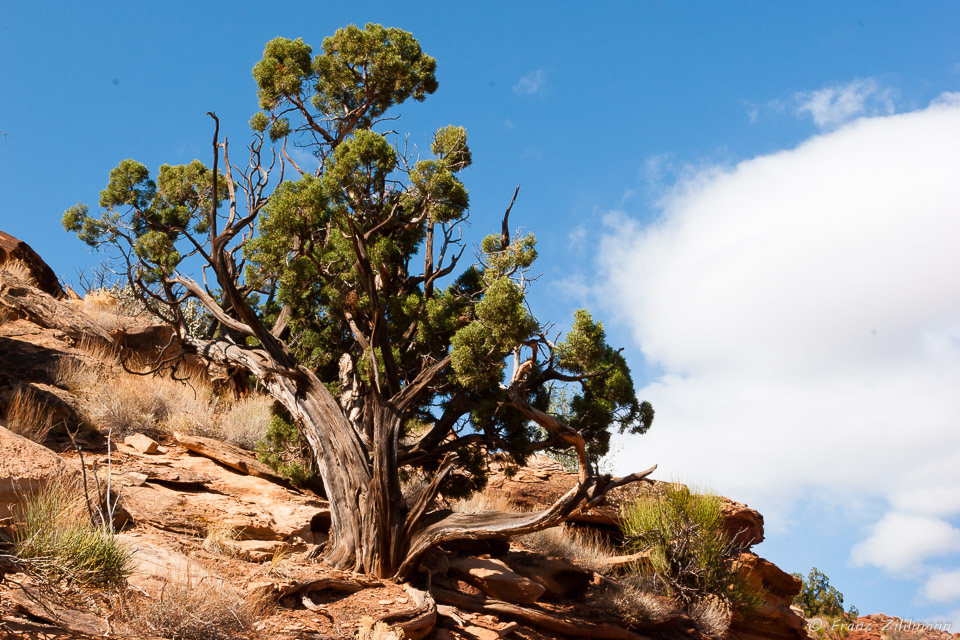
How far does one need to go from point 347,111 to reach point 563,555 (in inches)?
328

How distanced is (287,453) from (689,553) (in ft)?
21.9

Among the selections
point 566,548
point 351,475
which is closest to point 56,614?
point 351,475

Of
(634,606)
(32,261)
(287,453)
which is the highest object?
(32,261)

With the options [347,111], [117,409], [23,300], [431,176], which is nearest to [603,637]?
[431,176]

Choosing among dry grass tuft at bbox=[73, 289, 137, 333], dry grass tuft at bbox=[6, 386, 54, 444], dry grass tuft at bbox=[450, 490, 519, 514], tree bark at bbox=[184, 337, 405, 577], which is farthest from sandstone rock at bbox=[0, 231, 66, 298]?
dry grass tuft at bbox=[450, 490, 519, 514]

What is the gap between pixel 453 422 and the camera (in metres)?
10.7

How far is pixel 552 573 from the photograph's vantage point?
11125 millimetres

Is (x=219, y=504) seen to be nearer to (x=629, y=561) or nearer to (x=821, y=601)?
(x=629, y=561)

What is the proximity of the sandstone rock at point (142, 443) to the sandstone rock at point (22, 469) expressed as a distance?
3.10m

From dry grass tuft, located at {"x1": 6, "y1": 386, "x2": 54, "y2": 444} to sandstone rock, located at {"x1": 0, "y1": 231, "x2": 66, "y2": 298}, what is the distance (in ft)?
22.1

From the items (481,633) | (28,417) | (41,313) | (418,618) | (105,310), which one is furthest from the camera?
(105,310)

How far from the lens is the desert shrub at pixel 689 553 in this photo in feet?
40.8

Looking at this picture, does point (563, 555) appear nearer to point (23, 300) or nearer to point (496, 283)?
point (496, 283)

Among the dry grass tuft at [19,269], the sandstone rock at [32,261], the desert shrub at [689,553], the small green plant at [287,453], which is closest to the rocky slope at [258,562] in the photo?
the small green plant at [287,453]
